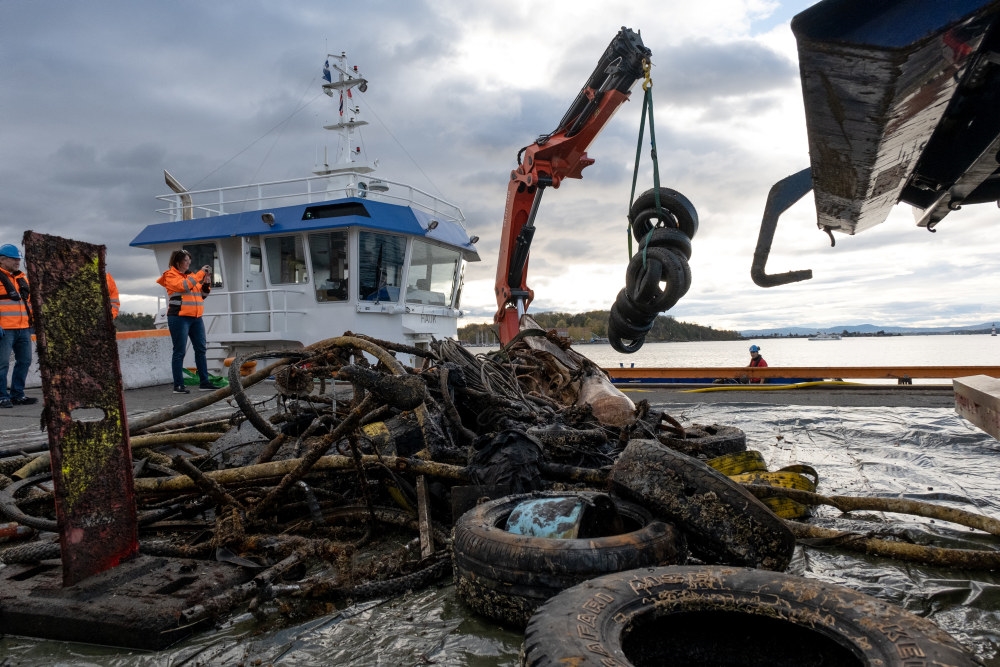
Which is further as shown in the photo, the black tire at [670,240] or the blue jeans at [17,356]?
the blue jeans at [17,356]

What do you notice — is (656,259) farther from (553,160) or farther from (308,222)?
(308,222)

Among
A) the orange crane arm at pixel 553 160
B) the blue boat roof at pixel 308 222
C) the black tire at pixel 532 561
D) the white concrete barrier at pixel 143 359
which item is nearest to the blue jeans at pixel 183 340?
the white concrete barrier at pixel 143 359

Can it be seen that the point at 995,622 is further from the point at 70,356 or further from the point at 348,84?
the point at 348,84

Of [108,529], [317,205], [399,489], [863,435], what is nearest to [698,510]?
[399,489]

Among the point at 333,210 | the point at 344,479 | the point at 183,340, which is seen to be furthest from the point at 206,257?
the point at 344,479

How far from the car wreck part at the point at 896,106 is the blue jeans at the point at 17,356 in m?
9.81

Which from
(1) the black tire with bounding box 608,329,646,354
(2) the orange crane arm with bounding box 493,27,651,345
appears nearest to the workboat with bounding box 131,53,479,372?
(2) the orange crane arm with bounding box 493,27,651,345

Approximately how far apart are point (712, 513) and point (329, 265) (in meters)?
11.8

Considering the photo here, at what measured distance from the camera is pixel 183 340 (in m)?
9.46

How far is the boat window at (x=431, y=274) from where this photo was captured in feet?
44.0

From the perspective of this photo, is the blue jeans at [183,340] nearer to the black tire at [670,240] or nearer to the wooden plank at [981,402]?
the black tire at [670,240]

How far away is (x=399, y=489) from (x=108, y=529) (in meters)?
1.26

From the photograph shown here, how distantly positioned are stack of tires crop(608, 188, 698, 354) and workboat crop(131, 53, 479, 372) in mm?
8103

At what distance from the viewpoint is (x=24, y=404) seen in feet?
27.9
